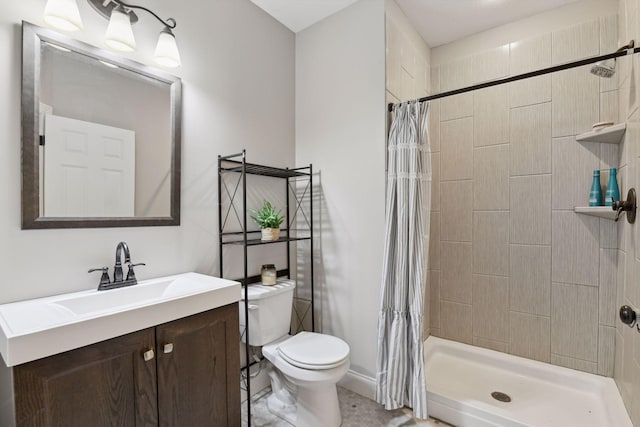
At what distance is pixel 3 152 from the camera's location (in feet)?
3.78

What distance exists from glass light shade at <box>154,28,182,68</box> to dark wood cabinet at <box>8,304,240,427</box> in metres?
1.29

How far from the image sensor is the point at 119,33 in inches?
53.1

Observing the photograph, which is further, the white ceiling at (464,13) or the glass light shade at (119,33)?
the white ceiling at (464,13)

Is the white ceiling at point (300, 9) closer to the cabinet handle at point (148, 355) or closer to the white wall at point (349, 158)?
the white wall at point (349, 158)

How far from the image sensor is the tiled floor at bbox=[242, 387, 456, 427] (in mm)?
1757

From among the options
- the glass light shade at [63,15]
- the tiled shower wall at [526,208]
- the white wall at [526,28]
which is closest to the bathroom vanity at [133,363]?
the glass light shade at [63,15]

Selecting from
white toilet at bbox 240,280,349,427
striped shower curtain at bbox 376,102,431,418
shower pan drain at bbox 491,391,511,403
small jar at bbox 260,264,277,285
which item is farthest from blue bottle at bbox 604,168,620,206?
small jar at bbox 260,264,277,285

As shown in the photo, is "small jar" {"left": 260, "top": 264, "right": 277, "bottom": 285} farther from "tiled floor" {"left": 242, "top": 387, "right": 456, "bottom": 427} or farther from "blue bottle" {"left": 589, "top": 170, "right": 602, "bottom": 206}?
"blue bottle" {"left": 589, "top": 170, "right": 602, "bottom": 206}

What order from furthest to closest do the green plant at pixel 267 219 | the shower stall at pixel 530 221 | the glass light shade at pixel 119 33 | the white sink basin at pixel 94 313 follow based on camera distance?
the green plant at pixel 267 219 → the shower stall at pixel 530 221 → the glass light shade at pixel 119 33 → the white sink basin at pixel 94 313

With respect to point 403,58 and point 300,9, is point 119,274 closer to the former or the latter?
point 300,9

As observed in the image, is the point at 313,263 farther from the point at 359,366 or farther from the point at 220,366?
the point at 220,366

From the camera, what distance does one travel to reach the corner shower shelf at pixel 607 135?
5.31 ft

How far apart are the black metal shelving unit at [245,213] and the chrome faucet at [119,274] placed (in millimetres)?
529

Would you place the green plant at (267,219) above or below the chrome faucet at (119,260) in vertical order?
above
